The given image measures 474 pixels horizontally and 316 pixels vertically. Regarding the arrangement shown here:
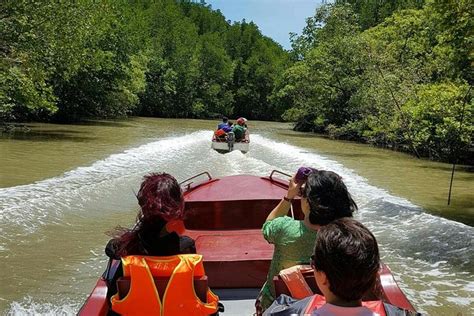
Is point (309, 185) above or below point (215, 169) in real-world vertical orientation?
above

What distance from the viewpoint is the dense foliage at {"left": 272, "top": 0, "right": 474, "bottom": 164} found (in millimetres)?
17953

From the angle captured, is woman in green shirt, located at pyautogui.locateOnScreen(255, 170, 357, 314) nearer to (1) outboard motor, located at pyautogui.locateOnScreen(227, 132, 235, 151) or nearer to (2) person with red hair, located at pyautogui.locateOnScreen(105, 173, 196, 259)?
(2) person with red hair, located at pyautogui.locateOnScreen(105, 173, 196, 259)

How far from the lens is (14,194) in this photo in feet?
34.2

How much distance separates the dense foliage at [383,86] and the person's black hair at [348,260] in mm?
12917

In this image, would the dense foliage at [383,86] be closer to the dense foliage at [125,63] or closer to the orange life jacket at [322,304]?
the dense foliage at [125,63]

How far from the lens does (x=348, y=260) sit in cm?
184

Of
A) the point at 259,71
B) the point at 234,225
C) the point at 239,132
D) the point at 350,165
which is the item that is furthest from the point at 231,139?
the point at 259,71

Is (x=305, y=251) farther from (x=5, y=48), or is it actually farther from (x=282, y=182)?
(x=5, y=48)

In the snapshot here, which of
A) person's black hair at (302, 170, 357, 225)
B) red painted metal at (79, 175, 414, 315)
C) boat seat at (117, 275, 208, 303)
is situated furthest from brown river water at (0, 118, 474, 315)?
person's black hair at (302, 170, 357, 225)

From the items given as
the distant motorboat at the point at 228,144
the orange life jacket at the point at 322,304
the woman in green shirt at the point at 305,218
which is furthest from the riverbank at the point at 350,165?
the orange life jacket at the point at 322,304

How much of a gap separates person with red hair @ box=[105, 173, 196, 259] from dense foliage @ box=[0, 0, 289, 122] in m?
15.1

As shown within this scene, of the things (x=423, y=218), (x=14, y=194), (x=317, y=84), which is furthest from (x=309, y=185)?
(x=317, y=84)

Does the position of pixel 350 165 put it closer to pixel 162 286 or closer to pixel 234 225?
pixel 234 225

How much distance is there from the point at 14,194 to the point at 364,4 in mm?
52814
